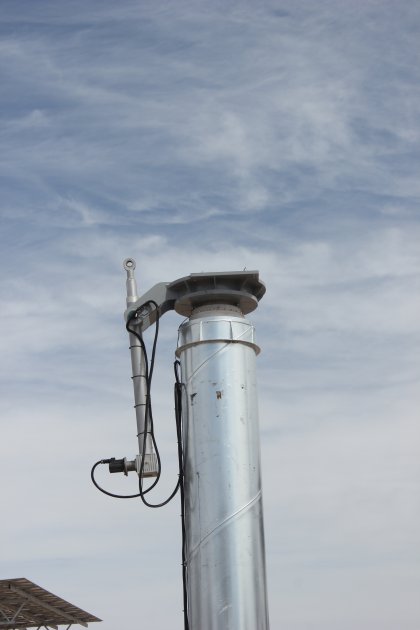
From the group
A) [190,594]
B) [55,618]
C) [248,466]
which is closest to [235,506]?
[248,466]

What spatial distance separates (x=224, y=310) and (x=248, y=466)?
1.60m

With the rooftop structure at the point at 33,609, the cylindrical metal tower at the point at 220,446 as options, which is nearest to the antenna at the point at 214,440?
the cylindrical metal tower at the point at 220,446

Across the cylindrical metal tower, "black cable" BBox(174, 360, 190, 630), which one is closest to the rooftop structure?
"black cable" BBox(174, 360, 190, 630)

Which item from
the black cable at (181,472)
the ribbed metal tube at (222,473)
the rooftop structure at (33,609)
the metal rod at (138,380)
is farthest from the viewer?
the rooftop structure at (33,609)

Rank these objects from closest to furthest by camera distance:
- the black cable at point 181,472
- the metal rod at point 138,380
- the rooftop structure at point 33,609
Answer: the black cable at point 181,472 < the metal rod at point 138,380 < the rooftop structure at point 33,609

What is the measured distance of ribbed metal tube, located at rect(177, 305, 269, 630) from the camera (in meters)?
7.89

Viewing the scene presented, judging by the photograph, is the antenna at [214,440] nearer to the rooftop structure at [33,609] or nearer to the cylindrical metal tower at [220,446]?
the cylindrical metal tower at [220,446]

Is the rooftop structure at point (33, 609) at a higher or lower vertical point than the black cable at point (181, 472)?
higher

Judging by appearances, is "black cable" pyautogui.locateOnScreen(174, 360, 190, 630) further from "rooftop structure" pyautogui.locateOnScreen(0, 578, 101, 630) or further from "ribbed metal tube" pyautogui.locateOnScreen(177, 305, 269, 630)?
"rooftop structure" pyautogui.locateOnScreen(0, 578, 101, 630)

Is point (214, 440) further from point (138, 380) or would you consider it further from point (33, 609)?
point (33, 609)

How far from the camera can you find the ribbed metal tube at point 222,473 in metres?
7.89

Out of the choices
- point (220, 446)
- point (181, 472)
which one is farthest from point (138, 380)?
point (220, 446)

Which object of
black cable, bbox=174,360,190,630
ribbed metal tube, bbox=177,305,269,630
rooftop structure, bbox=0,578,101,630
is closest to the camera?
ribbed metal tube, bbox=177,305,269,630

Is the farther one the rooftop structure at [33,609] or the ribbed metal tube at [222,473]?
the rooftop structure at [33,609]
